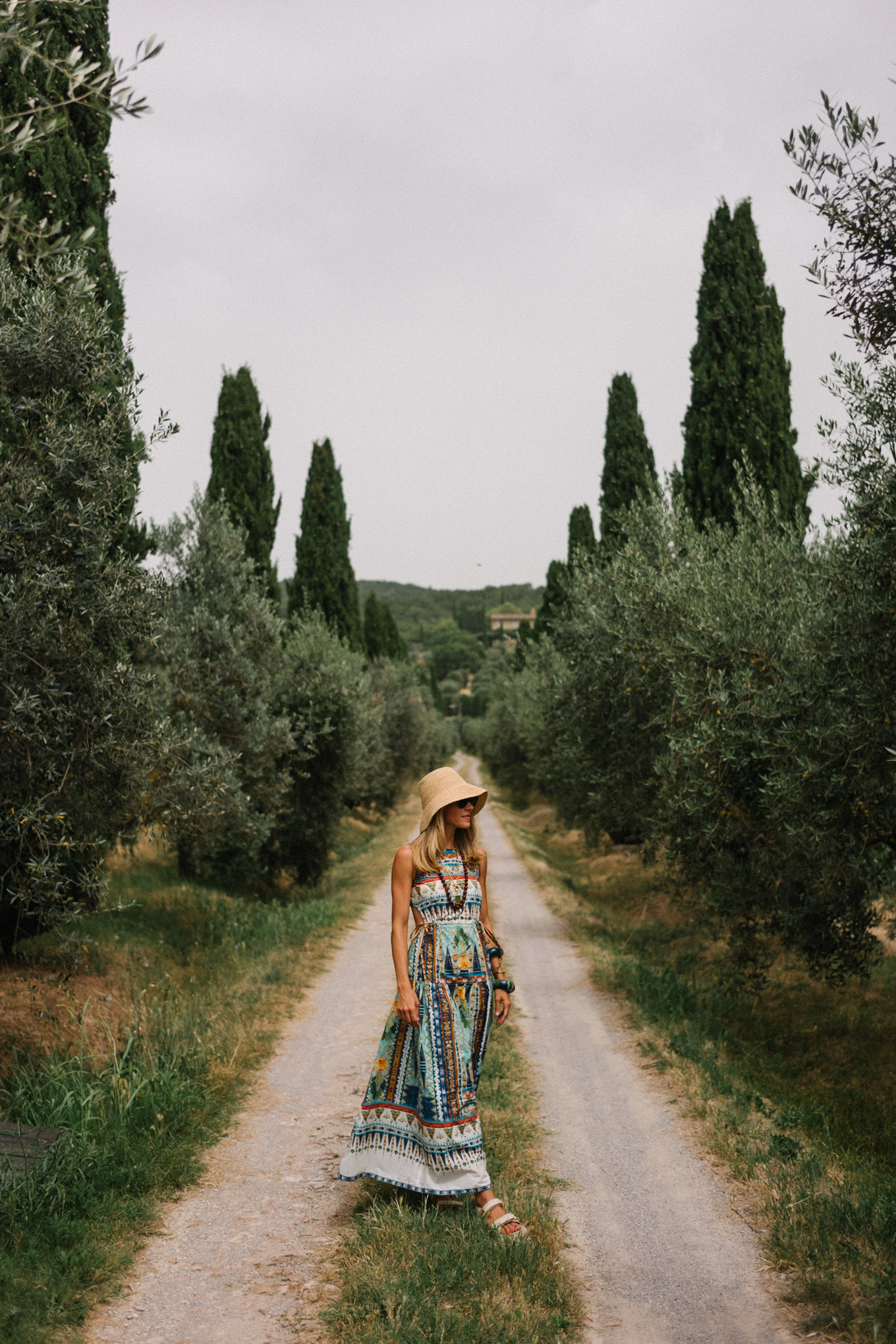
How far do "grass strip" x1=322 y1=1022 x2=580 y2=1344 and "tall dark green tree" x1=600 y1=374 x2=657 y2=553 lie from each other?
23833mm

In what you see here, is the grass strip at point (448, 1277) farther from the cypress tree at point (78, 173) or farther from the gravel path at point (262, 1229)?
the cypress tree at point (78, 173)

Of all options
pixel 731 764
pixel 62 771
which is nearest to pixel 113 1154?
pixel 62 771

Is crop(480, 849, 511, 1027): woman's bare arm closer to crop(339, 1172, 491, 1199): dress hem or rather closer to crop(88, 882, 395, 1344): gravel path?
crop(339, 1172, 491, 1199): dress hem

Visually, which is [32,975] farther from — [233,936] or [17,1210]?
[233,936]

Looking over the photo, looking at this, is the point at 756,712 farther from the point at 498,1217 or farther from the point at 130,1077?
the point at 130,1077

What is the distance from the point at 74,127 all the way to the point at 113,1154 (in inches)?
443

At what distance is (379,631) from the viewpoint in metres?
50.9

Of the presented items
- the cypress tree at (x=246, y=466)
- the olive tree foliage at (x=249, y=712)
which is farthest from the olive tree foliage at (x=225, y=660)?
the cypress tree at (x=246, y=466)

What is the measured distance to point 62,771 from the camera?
7.96 m

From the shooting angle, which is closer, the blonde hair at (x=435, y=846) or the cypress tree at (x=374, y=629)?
the blonde hair at (x=435, y=846)

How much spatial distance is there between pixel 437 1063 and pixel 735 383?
710 inches

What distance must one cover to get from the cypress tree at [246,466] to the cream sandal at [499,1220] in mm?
16870

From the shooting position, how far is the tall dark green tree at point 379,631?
50.5 metres

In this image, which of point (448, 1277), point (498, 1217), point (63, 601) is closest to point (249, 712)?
point (63, 601)
